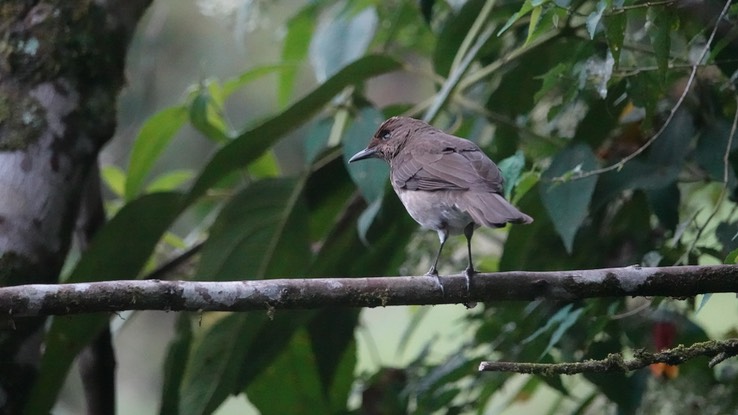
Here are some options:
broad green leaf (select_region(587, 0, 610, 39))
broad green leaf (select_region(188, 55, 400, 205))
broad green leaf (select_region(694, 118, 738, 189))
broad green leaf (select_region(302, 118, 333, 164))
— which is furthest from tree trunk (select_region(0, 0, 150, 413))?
broad green leaf (select_region(694, 118, 738, 189))

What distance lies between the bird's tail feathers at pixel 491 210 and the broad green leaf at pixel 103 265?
1.66 metres

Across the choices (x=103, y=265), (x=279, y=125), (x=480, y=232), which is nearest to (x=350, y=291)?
(x=279, y=125)

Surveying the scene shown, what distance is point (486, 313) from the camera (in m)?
4.73

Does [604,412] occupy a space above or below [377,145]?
below

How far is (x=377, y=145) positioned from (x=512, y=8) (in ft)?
2.90

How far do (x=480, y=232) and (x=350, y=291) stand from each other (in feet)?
9.02

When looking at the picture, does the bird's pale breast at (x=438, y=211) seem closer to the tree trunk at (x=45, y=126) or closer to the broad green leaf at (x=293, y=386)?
the broad green leaf at (x=293, y=386)

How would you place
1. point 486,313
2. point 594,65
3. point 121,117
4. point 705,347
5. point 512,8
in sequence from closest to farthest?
point 705,347 → point 594,65 → point 512,8 → point 486,313 → point 121,117

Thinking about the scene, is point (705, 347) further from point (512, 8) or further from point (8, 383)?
point (8, 383)

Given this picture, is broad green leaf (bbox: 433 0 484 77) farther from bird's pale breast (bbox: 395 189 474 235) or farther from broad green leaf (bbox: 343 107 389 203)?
bird's pale breast (bbox: 395 189 474 235)

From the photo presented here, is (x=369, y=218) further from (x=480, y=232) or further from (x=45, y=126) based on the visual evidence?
(x=480, y=232)

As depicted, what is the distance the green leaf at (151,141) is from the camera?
17.0 ft

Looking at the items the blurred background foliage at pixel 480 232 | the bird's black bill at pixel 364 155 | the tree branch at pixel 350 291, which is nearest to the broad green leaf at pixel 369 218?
the blurred background foliage at pixel 480 232

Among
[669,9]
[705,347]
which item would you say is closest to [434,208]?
[669,9]
